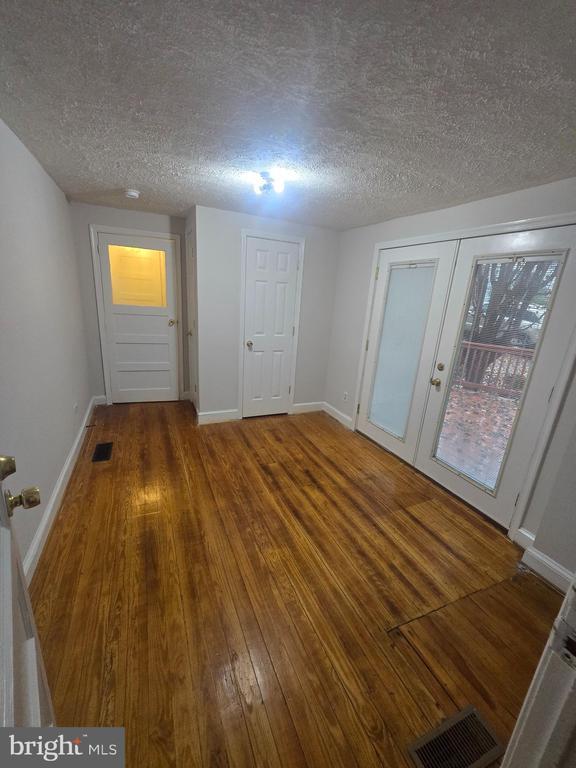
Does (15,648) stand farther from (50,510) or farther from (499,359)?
(499,359)

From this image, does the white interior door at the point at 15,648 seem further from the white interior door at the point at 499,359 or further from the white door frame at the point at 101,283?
the white door frame at the point at 101,283

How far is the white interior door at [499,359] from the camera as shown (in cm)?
187

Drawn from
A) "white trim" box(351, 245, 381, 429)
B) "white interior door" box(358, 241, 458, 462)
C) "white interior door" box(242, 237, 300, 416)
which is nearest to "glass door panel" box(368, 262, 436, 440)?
"white interior door" box(358, 241, 458, 462)

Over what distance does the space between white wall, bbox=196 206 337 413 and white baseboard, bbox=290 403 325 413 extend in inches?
2.6

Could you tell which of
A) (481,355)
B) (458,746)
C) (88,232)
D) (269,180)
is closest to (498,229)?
(481,355)

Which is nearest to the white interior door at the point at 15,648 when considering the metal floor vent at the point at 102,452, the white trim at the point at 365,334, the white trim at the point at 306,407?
the metal floor vent at the point at 102,452

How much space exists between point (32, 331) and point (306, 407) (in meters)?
2.97

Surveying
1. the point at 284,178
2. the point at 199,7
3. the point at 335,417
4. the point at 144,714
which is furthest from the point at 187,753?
the point at 335,417

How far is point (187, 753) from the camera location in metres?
1.04

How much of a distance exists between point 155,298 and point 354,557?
3510mm

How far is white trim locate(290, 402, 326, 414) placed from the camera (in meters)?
4.07

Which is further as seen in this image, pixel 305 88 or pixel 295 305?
pixel 295 305

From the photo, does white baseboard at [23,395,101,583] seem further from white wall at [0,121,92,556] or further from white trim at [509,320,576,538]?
white trim at [509,320,576,538]

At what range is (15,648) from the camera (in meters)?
0.60
